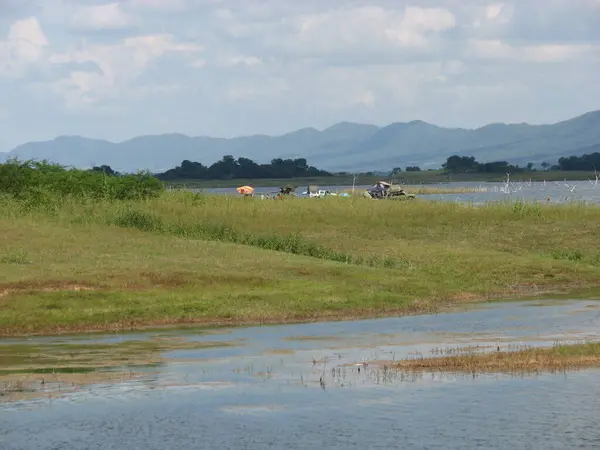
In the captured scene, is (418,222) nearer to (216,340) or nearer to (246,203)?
(246,203)

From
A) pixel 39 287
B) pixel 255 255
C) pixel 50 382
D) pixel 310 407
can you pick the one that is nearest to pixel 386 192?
pixel 255 255

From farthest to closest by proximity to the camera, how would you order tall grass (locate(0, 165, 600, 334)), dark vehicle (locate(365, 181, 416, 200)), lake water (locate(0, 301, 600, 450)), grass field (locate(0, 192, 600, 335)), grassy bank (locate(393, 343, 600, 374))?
dark vehicle (locate(365, 181, 416, 200))
tall grass (locate(0, 165, 600, 334))
grass field (locate(0, 192, 600, 335))
grassy bank (locate(393, 343, 600, 374))
lake water (locate(0, 301, 600, 450))

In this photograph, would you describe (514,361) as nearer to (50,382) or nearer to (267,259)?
(50,382)

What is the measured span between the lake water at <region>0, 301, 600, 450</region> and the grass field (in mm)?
7030

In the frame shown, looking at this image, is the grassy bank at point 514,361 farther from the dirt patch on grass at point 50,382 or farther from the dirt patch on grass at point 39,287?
the dirt patch on grass at point 39,287

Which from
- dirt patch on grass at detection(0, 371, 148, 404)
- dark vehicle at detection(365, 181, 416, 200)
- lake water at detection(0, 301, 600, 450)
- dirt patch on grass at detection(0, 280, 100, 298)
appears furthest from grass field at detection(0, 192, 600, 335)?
dark vehicle at detection(365, 181, 416, 200)

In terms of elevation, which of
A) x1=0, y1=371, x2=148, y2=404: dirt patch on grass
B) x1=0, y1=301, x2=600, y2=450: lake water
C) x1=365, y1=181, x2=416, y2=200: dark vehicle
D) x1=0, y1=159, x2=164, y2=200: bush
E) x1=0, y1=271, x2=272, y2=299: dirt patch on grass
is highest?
x1=0, y1=159, x2=164, y2=200: bush

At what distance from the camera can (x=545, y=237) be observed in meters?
62.1

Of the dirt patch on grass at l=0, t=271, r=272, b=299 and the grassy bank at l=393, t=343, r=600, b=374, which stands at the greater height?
the dirt patch on grass at l=0, t=271, r=272, b=299

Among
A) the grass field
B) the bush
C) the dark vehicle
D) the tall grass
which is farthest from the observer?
the dark vehicle

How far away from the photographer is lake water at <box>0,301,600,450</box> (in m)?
19.9

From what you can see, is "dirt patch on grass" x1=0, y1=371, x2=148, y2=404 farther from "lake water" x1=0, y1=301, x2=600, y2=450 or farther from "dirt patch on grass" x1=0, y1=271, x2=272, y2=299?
"dirt patch on grass" x1=0, y1=271, x2=272, y2=299

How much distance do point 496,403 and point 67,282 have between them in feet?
63.9

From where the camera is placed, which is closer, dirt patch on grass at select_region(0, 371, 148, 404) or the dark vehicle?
dirt patch on grass at select_region(0, 371, 148, 404)
